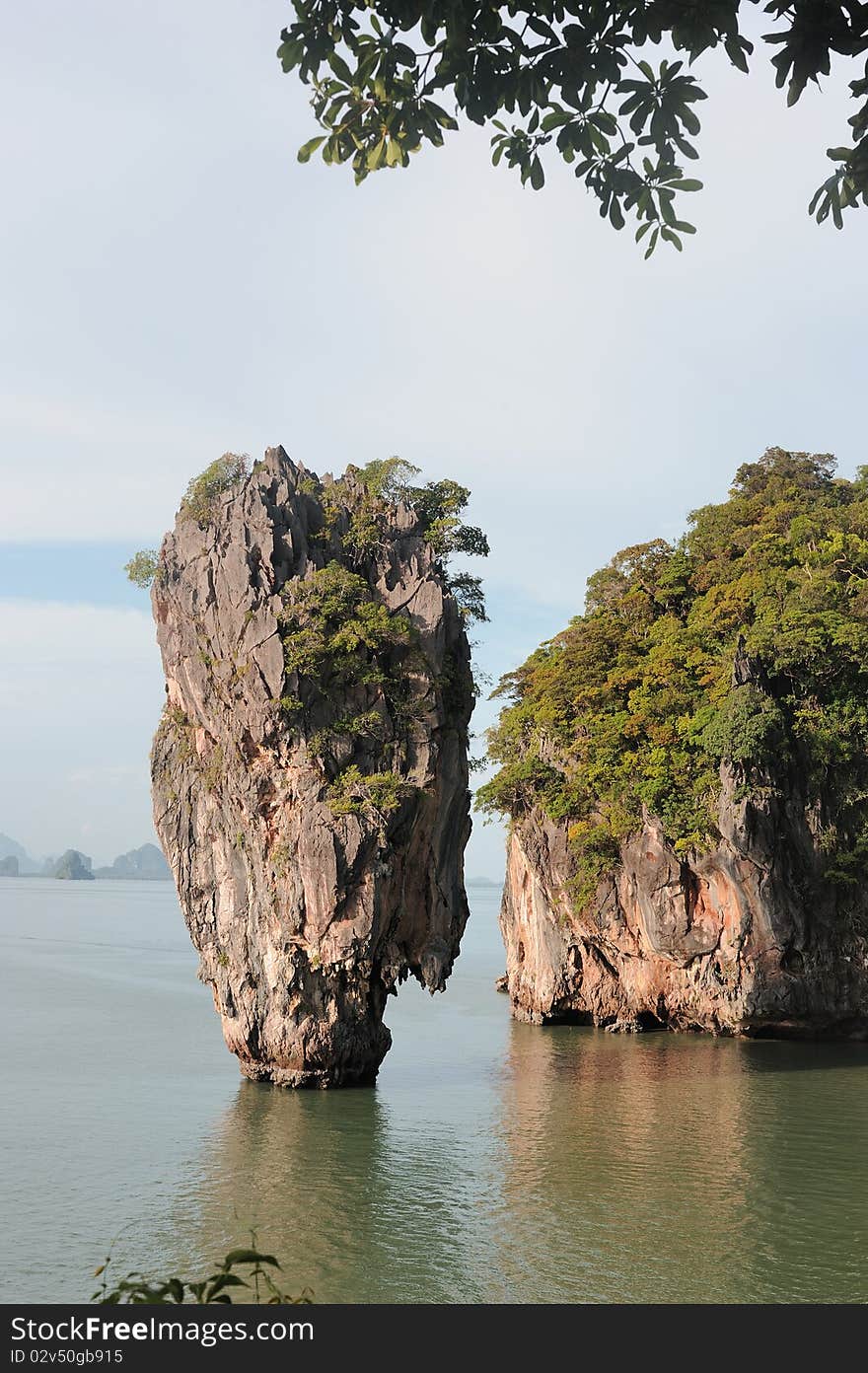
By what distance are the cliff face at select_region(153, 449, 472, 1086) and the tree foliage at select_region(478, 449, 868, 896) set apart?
7307 millimetres

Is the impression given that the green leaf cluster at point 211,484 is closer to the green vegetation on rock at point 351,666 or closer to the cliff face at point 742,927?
the green vegetation on rock at point 351,666

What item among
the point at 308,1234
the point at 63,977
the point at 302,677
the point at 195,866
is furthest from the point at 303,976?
the point at 63,977

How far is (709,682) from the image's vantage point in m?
32.4

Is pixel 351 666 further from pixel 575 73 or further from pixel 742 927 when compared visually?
pixel 575 73

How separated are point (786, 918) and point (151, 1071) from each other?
1774cm

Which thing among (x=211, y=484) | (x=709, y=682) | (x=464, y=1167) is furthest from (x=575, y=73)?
(x=709, y=682)

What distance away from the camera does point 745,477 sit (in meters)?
39.0

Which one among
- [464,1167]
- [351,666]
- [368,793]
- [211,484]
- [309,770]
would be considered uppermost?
[211,484]

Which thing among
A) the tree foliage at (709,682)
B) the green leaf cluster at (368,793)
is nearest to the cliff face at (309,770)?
the green leaf cluster at (368,793)

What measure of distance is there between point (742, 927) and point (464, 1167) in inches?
523

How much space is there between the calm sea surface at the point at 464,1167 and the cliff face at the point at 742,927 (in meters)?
1.15

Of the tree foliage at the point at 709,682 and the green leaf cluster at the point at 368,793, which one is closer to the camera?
the green leaf cluster at the point at 368,793

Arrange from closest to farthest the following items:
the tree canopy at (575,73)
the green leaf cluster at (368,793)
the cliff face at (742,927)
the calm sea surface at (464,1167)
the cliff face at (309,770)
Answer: the tree canopy at (575,73) < the calm sea surface at (464,1167) < the green leaf cluster at (368,793) < the cliff face at (309,770) < the cliff face at (742,927)

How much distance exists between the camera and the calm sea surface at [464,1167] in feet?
49.8
